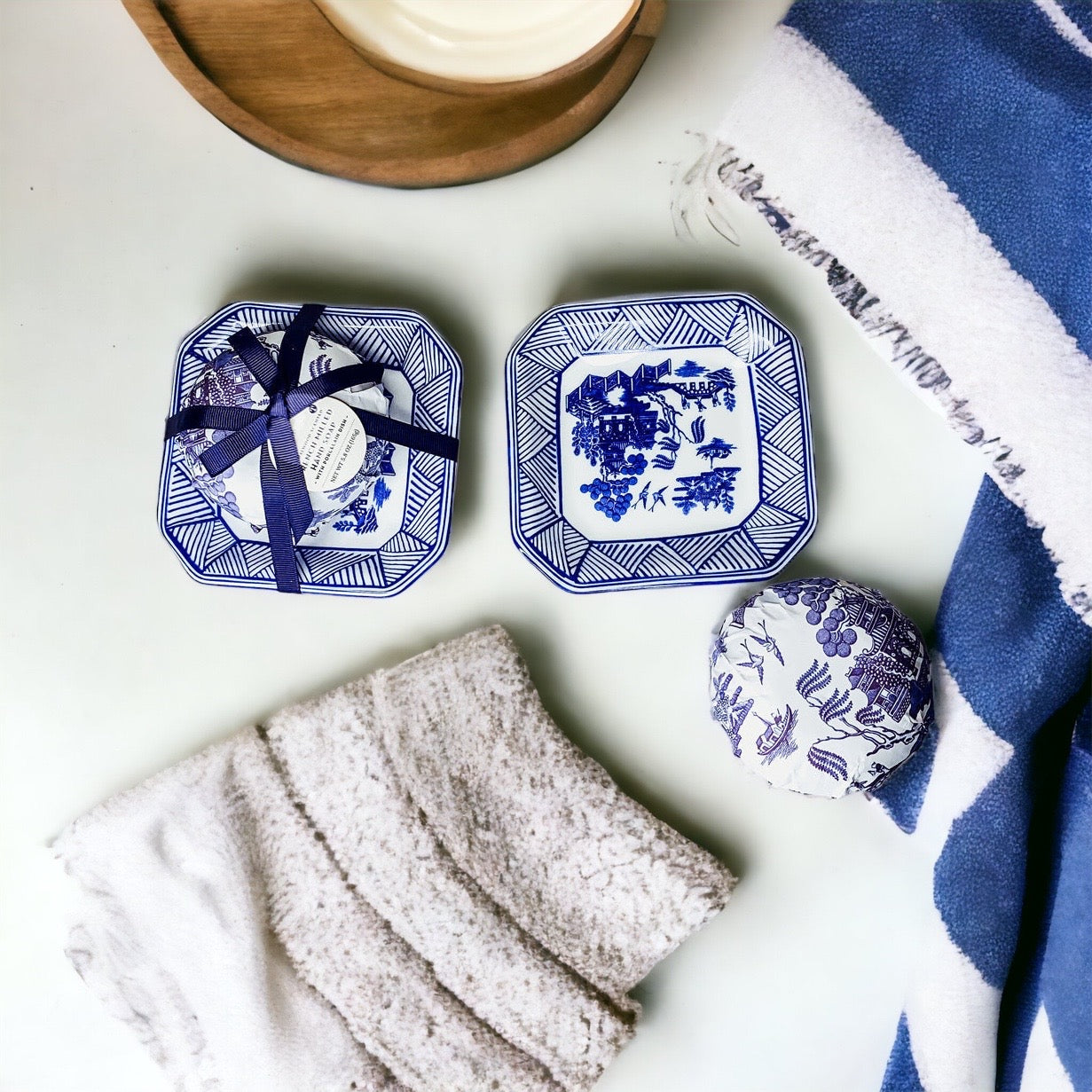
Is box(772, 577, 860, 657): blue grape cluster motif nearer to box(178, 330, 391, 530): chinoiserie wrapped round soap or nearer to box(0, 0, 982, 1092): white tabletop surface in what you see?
box(0, 0, 982, 1092): white tabletop surface

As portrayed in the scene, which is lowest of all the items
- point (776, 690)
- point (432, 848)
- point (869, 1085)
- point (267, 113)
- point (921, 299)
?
point (869, 1085)

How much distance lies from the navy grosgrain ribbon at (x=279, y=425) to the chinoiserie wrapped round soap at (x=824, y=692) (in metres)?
0.26

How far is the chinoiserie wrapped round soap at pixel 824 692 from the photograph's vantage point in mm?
541

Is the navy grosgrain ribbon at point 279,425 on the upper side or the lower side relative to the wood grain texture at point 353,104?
lower

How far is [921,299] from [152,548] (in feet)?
1.74

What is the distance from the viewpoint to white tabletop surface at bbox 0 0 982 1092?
620 mm

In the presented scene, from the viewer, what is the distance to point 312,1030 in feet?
1.94

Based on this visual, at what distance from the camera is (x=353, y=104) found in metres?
0.58

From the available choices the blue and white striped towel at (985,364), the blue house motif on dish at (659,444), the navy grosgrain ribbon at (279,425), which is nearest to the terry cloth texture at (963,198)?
the blue and white striped towel at (985,364)

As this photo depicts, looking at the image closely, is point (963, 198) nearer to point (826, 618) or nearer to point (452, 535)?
point (826, 618)

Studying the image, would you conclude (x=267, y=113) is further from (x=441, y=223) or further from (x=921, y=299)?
(x=921, y=299)

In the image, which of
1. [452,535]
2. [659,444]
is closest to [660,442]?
[659,444]

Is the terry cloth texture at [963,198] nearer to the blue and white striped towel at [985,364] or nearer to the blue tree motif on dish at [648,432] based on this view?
the blue and white striped towel at [985,364]

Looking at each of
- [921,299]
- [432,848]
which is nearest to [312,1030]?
[432,848]
